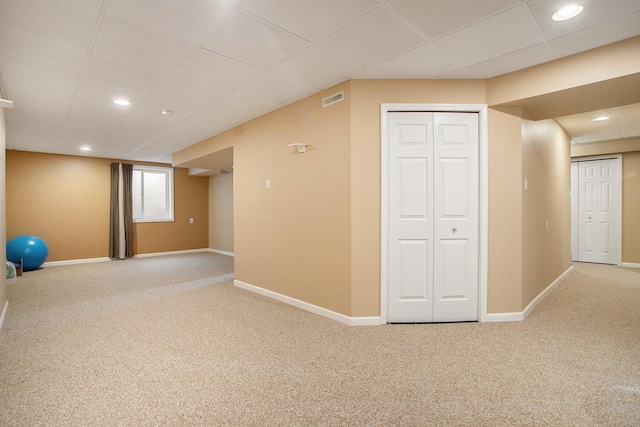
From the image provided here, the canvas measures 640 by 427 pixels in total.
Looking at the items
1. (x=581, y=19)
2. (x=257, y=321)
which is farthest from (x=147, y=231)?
(x=581, y=19)

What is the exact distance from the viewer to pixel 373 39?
227 centimetres

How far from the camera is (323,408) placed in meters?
1.74

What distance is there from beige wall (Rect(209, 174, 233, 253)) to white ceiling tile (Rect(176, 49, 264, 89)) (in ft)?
16.6

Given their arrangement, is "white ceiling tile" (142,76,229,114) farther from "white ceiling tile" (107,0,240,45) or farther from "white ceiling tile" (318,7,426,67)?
"white ceiling tile" (318,7,426,67)

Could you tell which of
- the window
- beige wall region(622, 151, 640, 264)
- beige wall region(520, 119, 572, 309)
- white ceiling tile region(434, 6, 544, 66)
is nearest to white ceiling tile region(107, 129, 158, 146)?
the window

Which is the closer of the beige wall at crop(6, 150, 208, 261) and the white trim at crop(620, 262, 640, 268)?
the white trim at crop(620, 262, 640, 268)

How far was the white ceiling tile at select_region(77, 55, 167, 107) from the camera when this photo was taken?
264 centimetres

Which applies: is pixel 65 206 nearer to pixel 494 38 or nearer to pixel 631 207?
pixel 494 38

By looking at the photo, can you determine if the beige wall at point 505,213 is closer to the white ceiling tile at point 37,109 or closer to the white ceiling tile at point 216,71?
the white ceiling tile at point 216,71

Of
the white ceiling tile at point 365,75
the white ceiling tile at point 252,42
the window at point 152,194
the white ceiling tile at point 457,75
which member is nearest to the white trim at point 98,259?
the window at point 152,194

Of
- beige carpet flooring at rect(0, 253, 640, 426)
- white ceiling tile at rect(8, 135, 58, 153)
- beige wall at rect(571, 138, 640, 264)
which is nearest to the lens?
beige carpet flooring at rect(0, 253, 640, 426)

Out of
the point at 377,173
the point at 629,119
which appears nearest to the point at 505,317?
the point at 377,173

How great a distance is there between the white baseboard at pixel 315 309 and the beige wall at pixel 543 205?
5.52ft

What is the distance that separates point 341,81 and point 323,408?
9.18 ft
